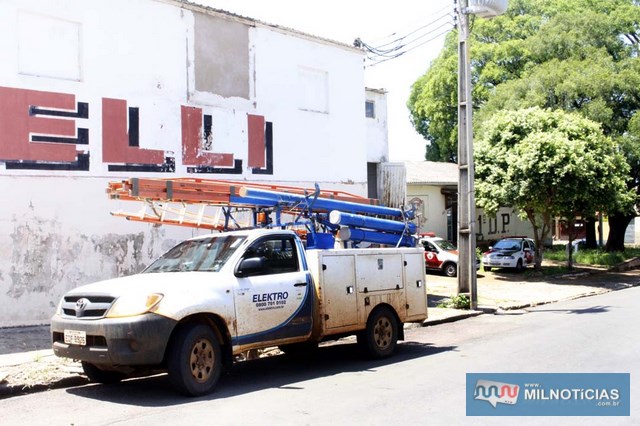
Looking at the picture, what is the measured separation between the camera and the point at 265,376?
941 cm

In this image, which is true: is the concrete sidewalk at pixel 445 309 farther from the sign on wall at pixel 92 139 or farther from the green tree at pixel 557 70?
the sign on wall at pixel 92 139

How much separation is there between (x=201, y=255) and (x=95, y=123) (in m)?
6.83

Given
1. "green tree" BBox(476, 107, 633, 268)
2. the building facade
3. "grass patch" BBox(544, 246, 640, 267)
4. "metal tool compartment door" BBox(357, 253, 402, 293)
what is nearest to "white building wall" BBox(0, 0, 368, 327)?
"metal tool compartment door" BBox(357, 253, 402, 293)

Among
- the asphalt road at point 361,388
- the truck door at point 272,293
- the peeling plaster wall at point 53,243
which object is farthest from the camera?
the peeling plaster wall at point 53,243

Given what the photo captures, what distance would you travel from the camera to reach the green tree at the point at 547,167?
24109 millimetres

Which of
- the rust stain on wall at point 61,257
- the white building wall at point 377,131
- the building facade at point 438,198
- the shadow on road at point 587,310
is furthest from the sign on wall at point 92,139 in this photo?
the building facade at point 438,198

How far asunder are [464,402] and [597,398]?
4.71ft

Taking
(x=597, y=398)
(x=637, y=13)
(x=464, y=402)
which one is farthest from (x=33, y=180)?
(x=637, y=13)

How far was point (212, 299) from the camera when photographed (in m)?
8.18

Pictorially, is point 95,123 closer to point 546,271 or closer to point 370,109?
point 370,109

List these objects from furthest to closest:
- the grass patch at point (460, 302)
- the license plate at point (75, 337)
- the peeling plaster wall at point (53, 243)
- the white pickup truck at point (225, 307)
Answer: the grass patch at point (460, 302) → the peeling plaster wall at point (53, 243) → the license plate at point (75, 337) → the white pickup truck at point (225, 307)

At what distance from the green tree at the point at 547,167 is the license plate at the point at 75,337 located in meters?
19.3

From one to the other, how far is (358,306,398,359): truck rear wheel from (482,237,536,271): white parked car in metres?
→ 18.0

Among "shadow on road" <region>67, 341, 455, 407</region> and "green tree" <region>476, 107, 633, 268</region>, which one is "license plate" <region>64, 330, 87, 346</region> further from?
"green tree" <region>476, 107, 633, 268</region>
